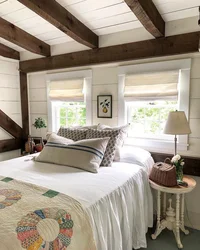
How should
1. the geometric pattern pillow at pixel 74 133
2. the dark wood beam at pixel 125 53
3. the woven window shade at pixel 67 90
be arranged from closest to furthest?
1. the dark wood beam at pixel 125 53
2. the geometric pattern pillow at pixel 74 133
3. the woven window shade at pixel 67 90

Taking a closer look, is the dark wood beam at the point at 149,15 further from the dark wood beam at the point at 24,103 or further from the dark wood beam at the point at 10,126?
the dark wood beam at the point at 10,126

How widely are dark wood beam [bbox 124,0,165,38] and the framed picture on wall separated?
99 centimetres

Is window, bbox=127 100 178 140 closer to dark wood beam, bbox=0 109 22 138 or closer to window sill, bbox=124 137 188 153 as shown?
window sill, bbox=124 137 188 153

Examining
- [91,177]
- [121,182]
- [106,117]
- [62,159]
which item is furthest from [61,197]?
[106,117]

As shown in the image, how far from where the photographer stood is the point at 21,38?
2.84 metres

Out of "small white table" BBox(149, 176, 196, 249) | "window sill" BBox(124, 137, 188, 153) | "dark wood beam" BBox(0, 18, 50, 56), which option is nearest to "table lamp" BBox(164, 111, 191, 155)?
"window sill" BBox(124, 137, 188, 153)

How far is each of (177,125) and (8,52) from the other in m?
2.89

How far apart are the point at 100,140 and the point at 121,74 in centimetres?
103

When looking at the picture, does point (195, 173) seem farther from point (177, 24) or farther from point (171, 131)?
point (177, 24)

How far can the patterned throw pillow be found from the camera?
2.19 meters

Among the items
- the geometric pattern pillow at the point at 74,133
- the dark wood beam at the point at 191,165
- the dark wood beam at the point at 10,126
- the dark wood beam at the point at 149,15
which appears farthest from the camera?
the dark wood beam at the point at 10,126

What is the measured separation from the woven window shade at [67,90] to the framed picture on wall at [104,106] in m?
0.32

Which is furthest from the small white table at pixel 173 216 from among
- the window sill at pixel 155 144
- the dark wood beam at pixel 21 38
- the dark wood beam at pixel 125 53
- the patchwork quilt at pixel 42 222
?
the dark wood beam at pixel 21 38

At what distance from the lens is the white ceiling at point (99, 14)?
81.3 inches
